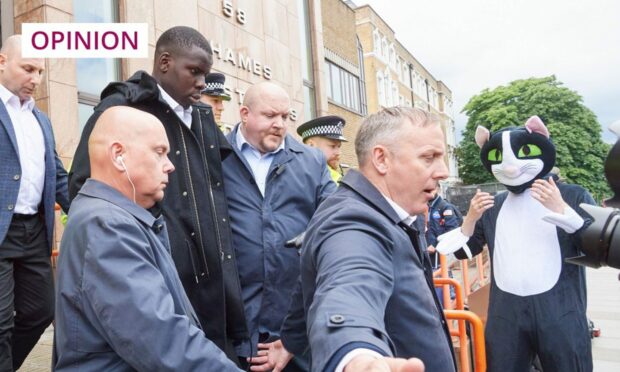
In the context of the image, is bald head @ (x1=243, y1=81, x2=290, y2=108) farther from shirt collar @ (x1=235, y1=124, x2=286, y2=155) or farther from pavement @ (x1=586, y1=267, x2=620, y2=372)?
pavement @ (x1=586, y1=267, x2=620, y2=372)

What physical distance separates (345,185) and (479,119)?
3909cm

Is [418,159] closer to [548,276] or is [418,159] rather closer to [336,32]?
[548,276]

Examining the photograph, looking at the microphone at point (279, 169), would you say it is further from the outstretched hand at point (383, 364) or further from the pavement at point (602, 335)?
the pavement at point (602, 335)

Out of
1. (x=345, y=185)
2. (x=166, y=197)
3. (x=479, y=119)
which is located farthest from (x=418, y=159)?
(x=479, y=119)

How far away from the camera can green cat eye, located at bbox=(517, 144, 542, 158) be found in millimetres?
3053

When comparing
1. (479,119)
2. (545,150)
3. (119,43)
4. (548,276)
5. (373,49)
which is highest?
(373,49)

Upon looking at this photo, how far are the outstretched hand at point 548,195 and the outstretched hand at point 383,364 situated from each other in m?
2.24

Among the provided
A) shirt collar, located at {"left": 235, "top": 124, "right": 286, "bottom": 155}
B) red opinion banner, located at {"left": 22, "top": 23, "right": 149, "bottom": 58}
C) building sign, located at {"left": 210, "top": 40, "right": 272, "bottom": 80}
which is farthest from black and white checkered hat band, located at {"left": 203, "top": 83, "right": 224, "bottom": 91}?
building sign, located at {"left": 210, "top": 40, "right": 272, "bottom": 80}

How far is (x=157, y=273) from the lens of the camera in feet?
4.85

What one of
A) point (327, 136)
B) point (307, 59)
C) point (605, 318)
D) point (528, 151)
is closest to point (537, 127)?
point (528, 151)

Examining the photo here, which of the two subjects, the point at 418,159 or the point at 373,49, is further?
the point at 373,49

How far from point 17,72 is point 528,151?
3.14m

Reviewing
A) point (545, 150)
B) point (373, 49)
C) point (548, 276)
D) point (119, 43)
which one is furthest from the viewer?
point (373, 49)

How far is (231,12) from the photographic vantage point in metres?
9.06
